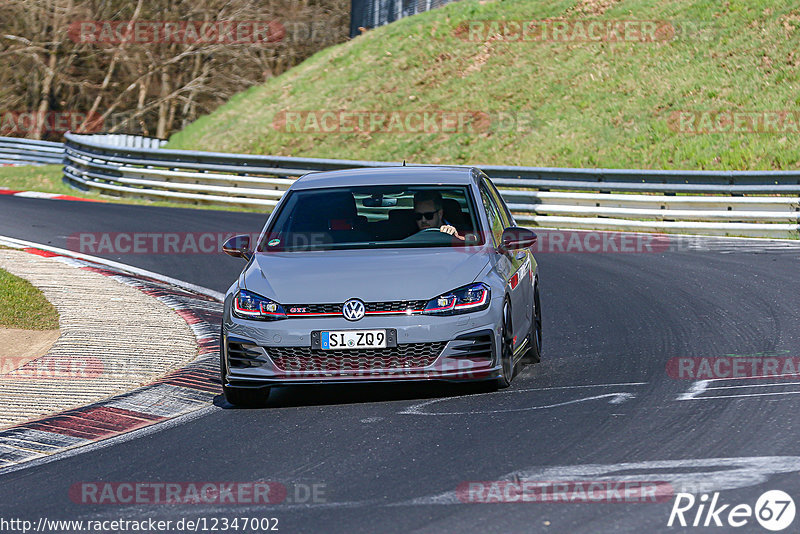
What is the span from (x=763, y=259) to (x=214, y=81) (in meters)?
39.7

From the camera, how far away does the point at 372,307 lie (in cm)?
761

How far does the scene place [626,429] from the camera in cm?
677

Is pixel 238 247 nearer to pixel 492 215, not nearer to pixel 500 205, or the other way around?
pixel 492 215

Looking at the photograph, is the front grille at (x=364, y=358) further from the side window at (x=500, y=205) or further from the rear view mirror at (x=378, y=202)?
the side window at (x=500, y=205)

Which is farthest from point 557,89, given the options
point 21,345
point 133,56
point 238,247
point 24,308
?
point 238,247

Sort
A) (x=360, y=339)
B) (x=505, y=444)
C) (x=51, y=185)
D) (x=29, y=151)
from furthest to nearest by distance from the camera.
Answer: (x=29, y=151)
(x=51, y=185)
(x=360, y=339)
(x=505, y=444)

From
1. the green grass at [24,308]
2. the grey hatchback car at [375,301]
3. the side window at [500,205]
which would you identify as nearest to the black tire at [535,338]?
the grey hatchback car at [375,301]

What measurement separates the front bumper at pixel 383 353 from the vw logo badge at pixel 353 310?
4 centimetres

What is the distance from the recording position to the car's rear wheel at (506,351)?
7.90 m

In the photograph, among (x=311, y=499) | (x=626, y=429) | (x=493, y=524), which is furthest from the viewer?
(x=626, y=429)

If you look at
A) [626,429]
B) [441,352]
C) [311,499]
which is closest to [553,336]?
[441,352]

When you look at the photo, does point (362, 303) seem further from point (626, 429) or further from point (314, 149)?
point (314, 149)

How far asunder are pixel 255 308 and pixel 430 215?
165 centimetres

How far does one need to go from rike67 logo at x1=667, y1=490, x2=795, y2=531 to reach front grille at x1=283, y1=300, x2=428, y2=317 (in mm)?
2712
